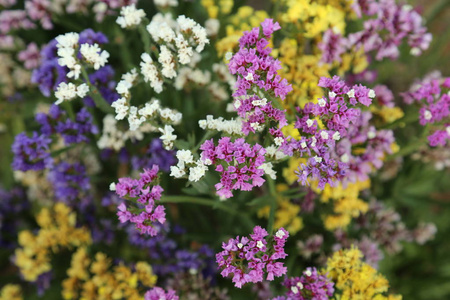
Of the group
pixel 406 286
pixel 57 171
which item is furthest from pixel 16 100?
pixel 406 286

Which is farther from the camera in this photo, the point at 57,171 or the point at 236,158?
the point at 57,171

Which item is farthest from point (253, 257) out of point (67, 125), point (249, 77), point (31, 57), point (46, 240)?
point (31, 57)

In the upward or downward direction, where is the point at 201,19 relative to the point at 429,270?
upward

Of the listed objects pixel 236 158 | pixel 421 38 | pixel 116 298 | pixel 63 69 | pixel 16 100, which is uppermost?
pixel 16 100

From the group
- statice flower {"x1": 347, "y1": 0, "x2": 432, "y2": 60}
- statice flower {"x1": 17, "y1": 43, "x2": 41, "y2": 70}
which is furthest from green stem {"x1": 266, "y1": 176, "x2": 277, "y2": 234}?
statice flower {"x1": 17, "y1": 43, "x2": 41, "y2": 70}

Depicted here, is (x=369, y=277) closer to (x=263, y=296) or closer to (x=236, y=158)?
(x=263, y=296)

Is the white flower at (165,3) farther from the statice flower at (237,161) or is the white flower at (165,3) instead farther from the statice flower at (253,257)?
the statice flower at (253,257)

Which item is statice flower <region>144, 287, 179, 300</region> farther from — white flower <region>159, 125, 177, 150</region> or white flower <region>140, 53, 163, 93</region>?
white flower <region>140, 53, 163, 93</region>
